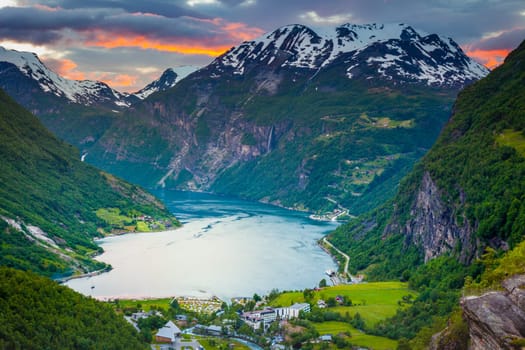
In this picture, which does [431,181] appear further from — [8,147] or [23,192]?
[8,147]

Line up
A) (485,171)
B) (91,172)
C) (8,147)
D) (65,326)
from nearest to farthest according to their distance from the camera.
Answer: (65,326)
(485,171)
(8,147)
(91,172)

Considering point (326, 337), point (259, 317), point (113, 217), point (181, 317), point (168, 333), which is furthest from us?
point (113, 217)

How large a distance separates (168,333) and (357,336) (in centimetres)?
1826

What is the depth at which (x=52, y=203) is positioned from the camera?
133 meters

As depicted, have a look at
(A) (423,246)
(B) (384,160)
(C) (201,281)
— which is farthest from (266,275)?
(B) (384,160)

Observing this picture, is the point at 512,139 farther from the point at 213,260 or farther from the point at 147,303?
the point at 147,303

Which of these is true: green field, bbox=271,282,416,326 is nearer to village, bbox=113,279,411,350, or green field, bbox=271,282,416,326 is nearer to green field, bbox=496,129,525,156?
village, bbox=113,279,411,350

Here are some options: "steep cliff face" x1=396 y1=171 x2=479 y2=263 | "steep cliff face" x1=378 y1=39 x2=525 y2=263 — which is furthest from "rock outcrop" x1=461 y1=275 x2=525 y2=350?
"steep cliff face" x1=396 y1=171 x2=479 y2=263

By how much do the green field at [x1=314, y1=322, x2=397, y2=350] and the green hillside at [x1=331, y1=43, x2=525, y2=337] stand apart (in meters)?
1.80

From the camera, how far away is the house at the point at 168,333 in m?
64.2

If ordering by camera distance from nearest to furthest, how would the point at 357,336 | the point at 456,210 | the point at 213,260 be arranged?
the point at 357,336 < the point at 456,210 < the point at 213,260

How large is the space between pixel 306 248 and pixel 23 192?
2127 inches

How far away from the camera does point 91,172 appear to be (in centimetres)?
16812

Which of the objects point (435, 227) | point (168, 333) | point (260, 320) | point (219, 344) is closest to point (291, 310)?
point (260, 320)
